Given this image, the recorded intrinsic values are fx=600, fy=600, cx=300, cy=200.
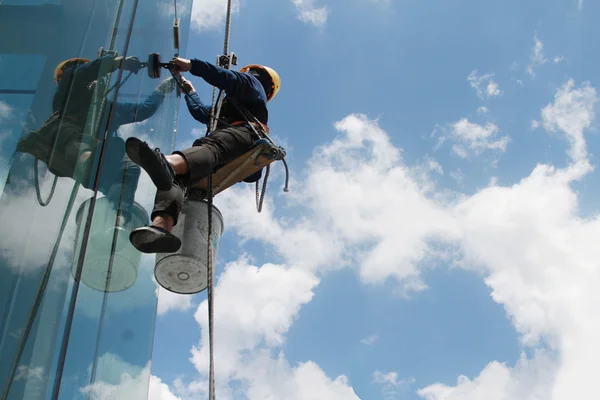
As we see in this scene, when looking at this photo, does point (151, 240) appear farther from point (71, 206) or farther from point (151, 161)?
point (71, 206)

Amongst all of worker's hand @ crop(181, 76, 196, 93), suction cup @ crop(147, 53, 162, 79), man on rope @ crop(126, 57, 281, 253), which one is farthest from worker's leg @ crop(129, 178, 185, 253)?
worker's hand @ crop(181, 76, 196, 93)

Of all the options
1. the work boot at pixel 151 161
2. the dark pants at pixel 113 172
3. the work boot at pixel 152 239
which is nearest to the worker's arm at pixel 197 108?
the dark pants at pixel 113 172

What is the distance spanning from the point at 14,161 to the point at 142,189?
1727 millimetres

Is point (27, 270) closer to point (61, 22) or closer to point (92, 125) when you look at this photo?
point (92, 125)

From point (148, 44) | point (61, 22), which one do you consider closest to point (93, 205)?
point (61, 22)

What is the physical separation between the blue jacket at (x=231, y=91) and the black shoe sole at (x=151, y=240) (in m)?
1.40

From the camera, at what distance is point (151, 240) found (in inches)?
136

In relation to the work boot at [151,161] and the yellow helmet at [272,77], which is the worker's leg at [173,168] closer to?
the work boot at [151,161]

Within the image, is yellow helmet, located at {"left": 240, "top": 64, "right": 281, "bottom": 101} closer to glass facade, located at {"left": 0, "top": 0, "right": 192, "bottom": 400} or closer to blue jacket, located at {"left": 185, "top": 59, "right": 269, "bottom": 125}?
blue jacket, located at {"left": 185, "top": 59, "right": 269, "bottom": 125}

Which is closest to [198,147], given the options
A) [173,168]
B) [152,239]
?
[173,168]

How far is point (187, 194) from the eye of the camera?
4602 millimetres

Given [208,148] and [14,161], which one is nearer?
[14,161]

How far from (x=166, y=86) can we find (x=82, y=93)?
200 cm

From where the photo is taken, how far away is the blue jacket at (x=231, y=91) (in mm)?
4332
